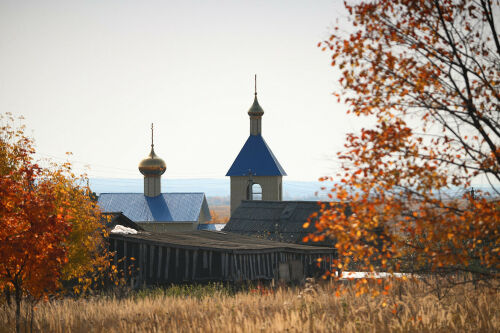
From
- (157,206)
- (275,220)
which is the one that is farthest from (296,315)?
(157,206)

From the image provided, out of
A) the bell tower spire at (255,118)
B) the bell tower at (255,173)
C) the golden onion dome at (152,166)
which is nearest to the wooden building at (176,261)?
the bell tower at (255,173)

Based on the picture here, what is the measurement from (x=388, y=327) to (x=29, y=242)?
740 cm

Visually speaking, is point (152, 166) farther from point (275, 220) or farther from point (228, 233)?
point (228, 233)

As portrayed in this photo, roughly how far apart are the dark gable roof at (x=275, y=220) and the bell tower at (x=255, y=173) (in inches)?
318

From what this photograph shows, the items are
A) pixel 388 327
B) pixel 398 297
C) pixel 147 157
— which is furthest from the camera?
pixel 147 157

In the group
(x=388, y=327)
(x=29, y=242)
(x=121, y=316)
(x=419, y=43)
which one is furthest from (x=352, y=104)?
(x=29, y=242)

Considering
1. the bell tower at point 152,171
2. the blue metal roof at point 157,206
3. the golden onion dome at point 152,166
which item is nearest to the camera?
the blue metal roof at point 157,206

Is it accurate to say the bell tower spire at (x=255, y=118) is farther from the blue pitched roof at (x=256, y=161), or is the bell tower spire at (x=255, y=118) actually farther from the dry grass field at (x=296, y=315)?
the dry grass field at (x=296, y=315)

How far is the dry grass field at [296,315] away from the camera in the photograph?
9.60 metres

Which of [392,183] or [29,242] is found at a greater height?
[392,183]

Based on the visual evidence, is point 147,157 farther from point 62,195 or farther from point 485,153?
point 485,153

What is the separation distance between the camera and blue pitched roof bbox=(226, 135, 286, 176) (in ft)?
171

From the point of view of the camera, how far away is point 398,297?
11695 millimetres

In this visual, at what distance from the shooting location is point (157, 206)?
2311 inches
